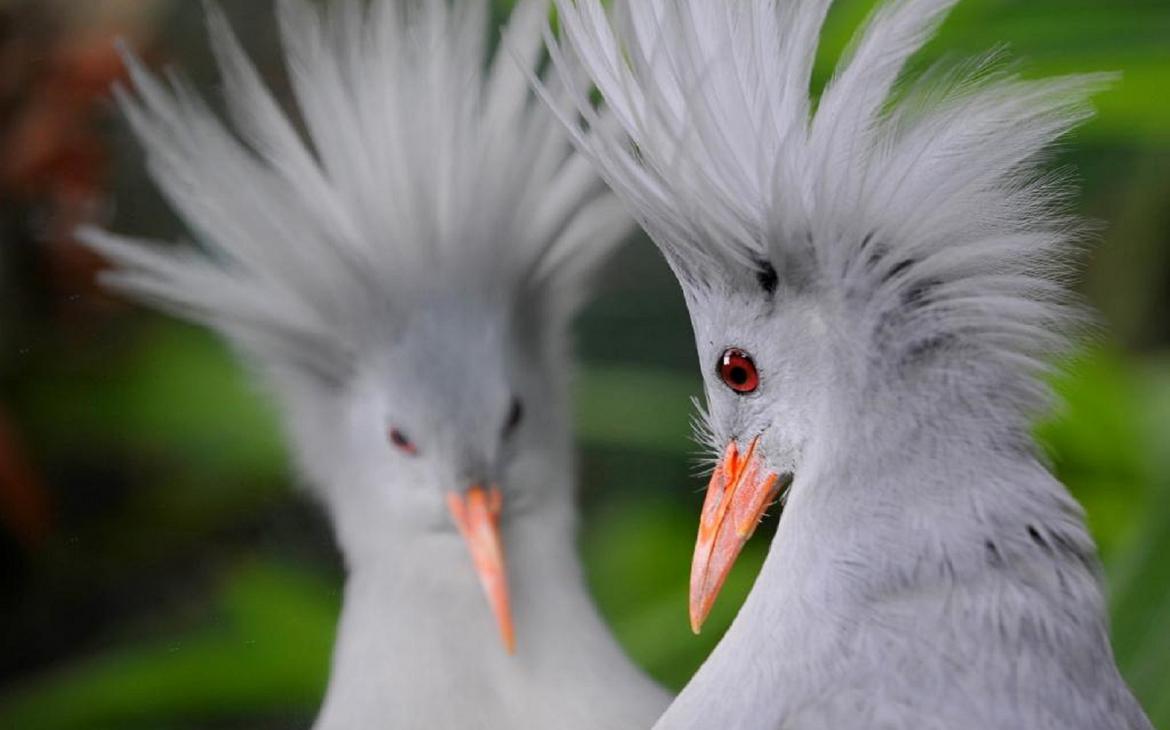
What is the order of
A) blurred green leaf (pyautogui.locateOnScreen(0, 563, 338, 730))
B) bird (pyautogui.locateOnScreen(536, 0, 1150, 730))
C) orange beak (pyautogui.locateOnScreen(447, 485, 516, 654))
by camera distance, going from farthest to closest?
blurred green leaf (pyautogui.locateOnScreen(0, 563, 338, 730)) < orange beak (pyautogui.locateOnScreen(447, 485, 516, 654)) < bird (pyautogui.locateOnScreen(536, 0, 1150, 730))

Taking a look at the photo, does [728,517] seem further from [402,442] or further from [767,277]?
[402,442]

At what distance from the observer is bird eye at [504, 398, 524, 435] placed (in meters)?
0.82

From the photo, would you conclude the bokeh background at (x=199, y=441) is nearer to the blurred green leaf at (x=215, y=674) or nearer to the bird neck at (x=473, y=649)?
the blurred green leaf at (x=215, y=674)

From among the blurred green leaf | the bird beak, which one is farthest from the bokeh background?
the bird beak

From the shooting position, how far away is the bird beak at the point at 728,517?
0.65 meters

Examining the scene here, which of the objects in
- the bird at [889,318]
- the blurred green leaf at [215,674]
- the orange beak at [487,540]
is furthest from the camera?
the blurred green leaf at [215,674]

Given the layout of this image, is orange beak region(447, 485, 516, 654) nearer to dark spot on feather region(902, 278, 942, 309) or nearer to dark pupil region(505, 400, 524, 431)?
dark pupil region(505, 400, 524, 431)

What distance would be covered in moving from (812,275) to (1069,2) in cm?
48

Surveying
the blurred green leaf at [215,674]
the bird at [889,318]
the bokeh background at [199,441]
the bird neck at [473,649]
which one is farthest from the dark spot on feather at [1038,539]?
the blurred green leaf at [215,674]

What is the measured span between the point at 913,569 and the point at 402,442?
0.33 m

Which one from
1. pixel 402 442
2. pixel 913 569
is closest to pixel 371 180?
pixel 402 442

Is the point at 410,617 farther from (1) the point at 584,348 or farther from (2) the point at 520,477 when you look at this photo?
(1) the point at 584,348

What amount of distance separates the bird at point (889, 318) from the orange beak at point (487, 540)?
0.16 m

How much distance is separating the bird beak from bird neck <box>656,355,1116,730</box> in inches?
1.1
